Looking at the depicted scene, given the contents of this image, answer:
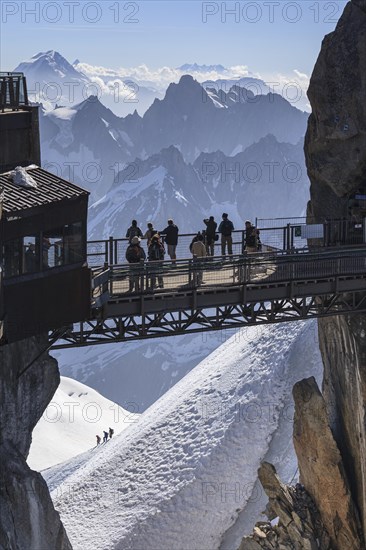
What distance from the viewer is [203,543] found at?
7675cm

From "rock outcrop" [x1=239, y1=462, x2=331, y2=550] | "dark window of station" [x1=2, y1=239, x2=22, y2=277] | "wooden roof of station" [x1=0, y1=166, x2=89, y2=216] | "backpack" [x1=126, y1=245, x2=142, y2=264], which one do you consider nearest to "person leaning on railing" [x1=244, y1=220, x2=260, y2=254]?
"backpack" [x1=126, y1=245, x2=142, y2=264]

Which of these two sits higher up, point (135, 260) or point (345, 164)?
point (345, 164)

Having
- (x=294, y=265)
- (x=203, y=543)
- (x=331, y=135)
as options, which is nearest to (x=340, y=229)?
(x=331, y=135)

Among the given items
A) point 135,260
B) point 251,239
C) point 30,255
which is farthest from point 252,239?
point 30,255

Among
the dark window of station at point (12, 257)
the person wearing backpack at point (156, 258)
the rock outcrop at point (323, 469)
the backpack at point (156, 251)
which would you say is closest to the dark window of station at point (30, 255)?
the dark window of station at point (12, 257)

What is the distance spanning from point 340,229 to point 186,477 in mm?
44951

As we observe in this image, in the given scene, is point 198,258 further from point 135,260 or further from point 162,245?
point 135,260

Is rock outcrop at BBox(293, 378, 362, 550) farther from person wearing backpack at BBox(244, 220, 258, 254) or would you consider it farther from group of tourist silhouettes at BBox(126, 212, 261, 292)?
person wearing backpack at BBox(244, 220, 258, 254)

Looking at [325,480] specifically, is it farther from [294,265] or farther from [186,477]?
[186,477]

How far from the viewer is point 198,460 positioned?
89875mm

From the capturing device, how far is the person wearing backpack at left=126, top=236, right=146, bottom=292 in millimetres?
34472

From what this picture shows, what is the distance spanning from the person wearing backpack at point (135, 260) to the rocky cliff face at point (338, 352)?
13.5 meters

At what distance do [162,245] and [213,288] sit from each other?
2.50 m

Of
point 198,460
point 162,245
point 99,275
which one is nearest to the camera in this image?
point 99,275
